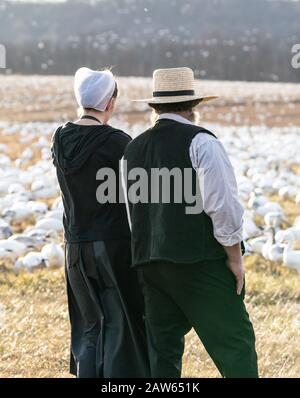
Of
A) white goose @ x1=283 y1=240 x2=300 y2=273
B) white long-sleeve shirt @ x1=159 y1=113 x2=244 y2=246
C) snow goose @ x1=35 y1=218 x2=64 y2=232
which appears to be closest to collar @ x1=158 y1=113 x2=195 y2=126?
white long-sleeve shirt @ x1=159 y1=113 x2=244 y2=246

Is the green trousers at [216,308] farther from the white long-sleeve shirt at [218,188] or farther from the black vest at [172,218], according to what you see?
the white long-sleeve shirt at [218,188]

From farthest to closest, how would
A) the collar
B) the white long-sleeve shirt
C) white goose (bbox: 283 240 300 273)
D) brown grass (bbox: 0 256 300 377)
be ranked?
white goose (bbox: 283 240 300 273), brown grass (bbox: 0 256 300 377), the collar, the white long-sleeve shirt

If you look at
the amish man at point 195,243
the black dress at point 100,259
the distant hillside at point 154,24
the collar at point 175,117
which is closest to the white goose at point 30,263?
the black dress at point 100,259

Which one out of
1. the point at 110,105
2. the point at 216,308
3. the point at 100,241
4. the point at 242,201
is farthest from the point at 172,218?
the point at 242,201

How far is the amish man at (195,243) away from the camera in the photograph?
12.8 feet

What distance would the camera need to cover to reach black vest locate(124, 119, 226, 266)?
3.93 m

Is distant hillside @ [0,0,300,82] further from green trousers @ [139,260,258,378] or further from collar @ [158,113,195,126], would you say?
green trousers @ [139,260,258,378]

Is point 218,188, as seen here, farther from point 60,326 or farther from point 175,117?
point 60,326

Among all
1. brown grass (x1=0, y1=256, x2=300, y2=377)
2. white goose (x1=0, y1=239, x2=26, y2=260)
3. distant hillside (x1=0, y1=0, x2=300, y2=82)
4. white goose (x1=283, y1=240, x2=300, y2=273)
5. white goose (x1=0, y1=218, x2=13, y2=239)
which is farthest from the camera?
distant hillside (x1=0, y1=0, x2=300, y2=82)

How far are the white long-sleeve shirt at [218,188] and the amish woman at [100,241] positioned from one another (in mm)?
605

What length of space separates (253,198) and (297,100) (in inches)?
1282

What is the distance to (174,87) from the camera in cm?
416

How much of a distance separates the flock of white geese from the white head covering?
382 cm
